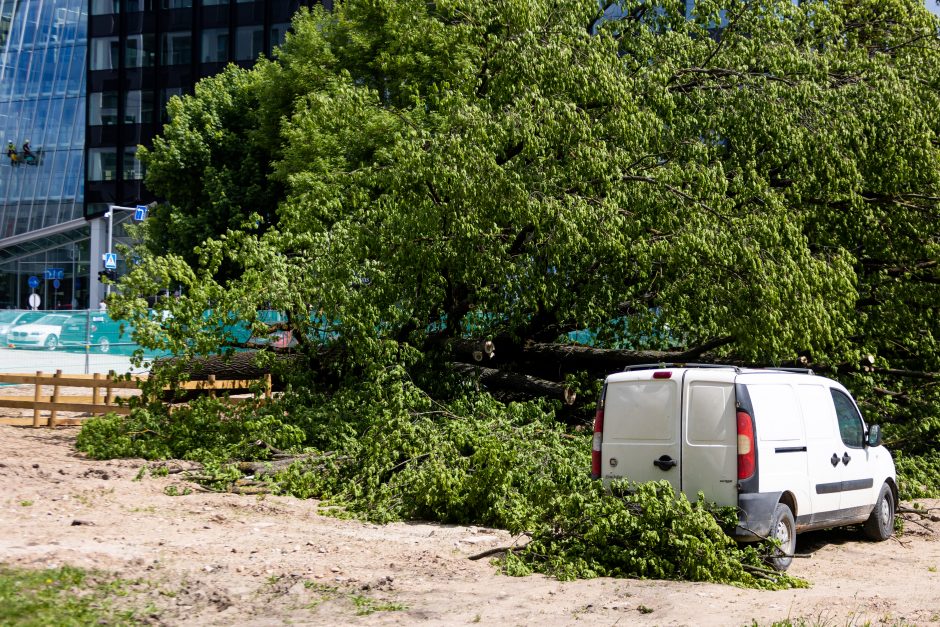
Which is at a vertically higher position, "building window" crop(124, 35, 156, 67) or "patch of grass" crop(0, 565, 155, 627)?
"building window" crop(124, 35, 156, 67)

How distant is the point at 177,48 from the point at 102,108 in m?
6.69

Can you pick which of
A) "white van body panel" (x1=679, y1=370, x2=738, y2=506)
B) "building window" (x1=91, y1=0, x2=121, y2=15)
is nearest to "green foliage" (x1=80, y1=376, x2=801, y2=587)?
"white van body panel" (x1=679, y1=370, x2=738, y2=506)

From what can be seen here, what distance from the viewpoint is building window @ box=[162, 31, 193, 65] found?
6272cm

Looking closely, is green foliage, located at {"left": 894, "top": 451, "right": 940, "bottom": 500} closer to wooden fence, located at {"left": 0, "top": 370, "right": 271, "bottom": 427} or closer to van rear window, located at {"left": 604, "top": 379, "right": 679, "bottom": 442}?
van rear window, located at {"left": 604, "top": 379, "right": 679, "bottom": 442}

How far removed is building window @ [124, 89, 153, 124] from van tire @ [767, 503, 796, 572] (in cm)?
6013

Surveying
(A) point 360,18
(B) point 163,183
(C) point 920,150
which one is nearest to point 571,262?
(C) point 920,150

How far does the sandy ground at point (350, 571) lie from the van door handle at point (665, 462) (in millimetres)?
1359

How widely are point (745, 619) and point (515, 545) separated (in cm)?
308

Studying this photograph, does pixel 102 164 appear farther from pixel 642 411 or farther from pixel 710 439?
pixel 710 439

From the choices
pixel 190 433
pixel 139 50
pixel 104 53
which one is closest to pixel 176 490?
pixel 190 433

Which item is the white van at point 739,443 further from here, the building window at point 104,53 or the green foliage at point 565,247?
the building window at point 104,53

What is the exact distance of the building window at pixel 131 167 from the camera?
63.3 metres

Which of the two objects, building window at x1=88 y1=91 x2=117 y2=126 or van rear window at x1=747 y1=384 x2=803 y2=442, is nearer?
van rear window at x1=747 y1=384 x2=803 y2=442

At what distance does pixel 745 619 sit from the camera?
6879 mm
